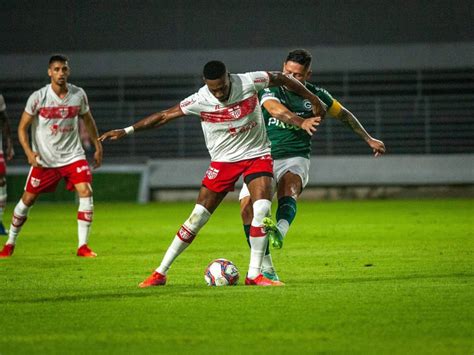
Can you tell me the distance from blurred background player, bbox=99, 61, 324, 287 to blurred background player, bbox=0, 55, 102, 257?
4.09 metres

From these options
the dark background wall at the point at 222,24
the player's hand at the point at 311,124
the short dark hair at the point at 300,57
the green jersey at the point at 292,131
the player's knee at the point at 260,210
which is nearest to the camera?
the player's hand at the point at 311,124

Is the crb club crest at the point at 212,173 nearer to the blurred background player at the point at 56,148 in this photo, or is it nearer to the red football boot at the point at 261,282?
the red football boot at the point at 261,282

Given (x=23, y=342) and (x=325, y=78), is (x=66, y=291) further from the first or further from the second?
(x=325, y=78)

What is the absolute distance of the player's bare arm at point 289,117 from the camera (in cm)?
953

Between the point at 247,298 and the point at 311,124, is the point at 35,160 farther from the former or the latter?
the point at 247,298

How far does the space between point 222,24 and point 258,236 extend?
799 inches

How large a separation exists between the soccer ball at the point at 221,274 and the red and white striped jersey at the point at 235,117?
96cm

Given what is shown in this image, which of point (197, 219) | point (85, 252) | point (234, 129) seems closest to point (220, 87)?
point (234, 129)

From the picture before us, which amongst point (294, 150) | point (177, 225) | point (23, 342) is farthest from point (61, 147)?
point (23, 342)

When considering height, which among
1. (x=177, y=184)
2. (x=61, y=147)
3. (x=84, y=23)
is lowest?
(x=177, y=184)

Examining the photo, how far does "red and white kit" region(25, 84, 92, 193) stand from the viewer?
551 inches

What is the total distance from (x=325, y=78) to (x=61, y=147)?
16.6 meters

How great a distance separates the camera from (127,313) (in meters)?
8.16

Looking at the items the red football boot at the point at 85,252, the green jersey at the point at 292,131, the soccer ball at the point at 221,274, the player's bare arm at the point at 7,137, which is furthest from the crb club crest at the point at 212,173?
the player's bare arm at the point at 7,137
